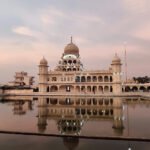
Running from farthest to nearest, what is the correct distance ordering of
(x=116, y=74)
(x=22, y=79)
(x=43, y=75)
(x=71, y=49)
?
(x=22, y=79)
(x=71, y=49)
(x=43, y=75)
(x=116, y=74)

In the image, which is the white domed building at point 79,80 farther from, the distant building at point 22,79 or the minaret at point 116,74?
the distant building at point 22,79

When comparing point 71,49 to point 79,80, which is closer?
point 79,80

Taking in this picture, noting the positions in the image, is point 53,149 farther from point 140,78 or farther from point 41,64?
point 140,78

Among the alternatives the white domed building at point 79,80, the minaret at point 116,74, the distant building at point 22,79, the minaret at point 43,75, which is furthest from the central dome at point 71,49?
the distant building at point 22,79

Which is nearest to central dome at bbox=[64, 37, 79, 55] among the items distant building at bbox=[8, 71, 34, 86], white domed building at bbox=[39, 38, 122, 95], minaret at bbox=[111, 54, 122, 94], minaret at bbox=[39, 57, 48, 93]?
white domed building at bbox=[39, 38, 122, 95]

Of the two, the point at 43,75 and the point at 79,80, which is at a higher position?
the point at 43,75

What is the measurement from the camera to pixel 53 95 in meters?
50.2

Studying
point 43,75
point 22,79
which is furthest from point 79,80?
point 22,79

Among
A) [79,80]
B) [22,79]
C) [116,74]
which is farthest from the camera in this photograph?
[22,79]

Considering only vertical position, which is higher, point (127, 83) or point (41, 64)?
point (41, 64)

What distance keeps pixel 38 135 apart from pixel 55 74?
41939mm

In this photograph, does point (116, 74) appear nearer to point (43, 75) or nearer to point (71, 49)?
point (71, 49)

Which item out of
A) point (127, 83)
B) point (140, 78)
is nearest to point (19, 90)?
point (127, 83)

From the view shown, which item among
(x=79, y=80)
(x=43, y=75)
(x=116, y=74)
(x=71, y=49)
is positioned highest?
(x=71, y=49)
